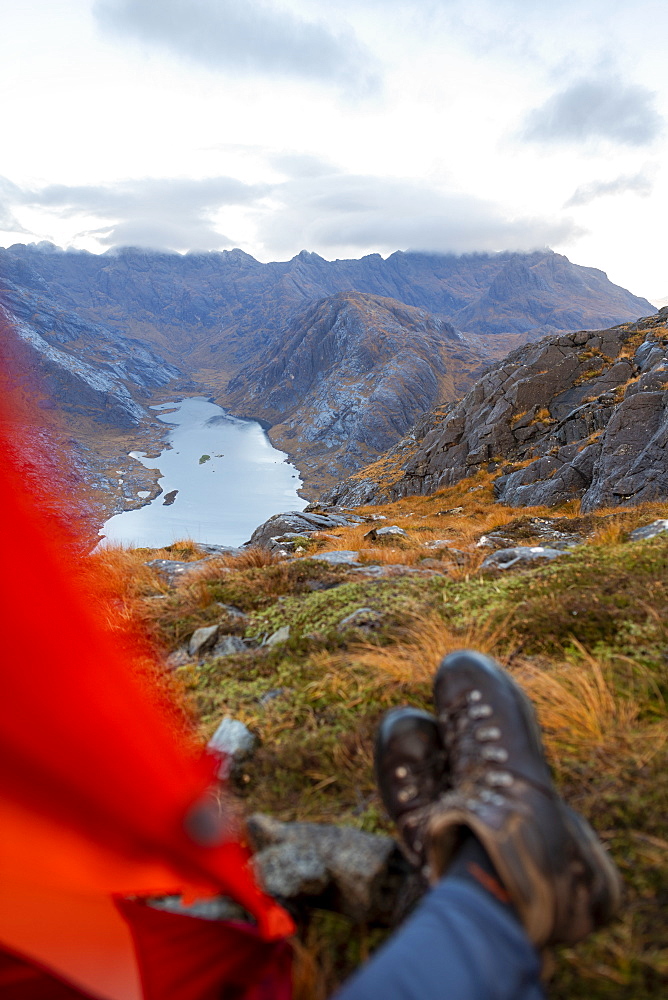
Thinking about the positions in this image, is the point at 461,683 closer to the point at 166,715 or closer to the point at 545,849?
the point at 545,849

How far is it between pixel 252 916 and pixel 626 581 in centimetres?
365

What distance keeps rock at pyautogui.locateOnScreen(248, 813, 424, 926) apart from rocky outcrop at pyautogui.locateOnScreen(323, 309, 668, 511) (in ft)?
47.5

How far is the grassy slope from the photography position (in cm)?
163

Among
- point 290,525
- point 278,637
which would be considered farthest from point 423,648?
point 290,525

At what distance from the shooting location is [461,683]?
7.34 ft

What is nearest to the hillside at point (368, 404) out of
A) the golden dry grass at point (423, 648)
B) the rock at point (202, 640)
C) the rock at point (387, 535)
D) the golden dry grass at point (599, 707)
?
the rock at point (387, 535)

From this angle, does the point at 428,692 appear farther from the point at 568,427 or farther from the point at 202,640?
the point at 568,427

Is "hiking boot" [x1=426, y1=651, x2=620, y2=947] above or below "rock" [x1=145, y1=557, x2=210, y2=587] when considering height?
below

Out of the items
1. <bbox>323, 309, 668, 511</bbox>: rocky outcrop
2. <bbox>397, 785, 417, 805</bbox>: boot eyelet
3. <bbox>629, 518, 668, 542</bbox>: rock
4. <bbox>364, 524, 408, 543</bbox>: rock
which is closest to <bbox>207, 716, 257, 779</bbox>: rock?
<bbox>397, 785, 417, 805</bbox>: boot eyelet

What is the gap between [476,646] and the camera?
328 cm

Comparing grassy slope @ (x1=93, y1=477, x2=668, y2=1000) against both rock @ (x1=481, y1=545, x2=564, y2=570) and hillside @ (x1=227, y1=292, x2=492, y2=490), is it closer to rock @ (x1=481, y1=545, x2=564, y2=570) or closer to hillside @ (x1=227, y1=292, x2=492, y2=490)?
rock @ (x1=481, y1=545, x2=564, y2=570)

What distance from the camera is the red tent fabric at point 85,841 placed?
1.69 meters

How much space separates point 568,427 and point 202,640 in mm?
23505

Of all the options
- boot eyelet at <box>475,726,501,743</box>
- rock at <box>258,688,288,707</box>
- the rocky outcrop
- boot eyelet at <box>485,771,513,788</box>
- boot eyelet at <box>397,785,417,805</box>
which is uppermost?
the rocky outcrop
